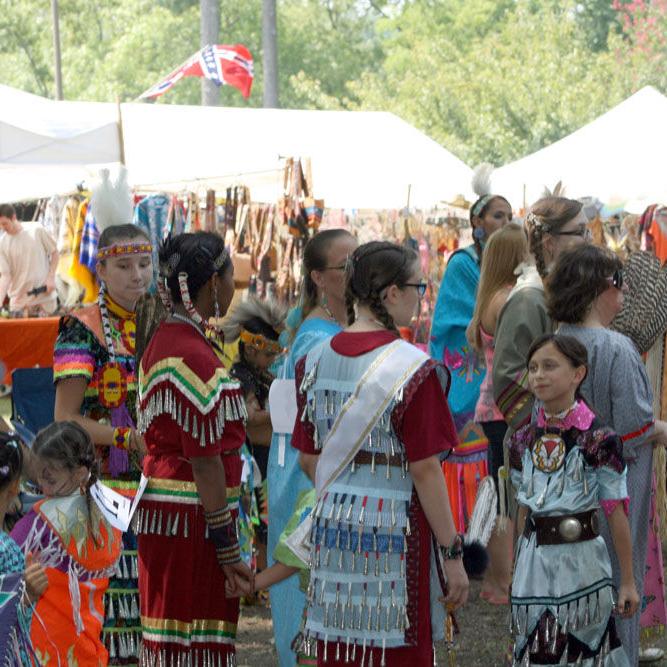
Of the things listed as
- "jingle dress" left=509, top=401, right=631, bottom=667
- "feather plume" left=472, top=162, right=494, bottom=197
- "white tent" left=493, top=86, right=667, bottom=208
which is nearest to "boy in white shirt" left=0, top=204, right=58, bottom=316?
"white tent" left=493, top=86, right=667, bottom=208

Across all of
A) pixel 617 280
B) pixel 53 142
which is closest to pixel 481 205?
pixel 617 280

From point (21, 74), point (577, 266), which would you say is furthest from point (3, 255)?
point (21, 74)

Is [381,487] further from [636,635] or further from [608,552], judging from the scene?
[636,635]

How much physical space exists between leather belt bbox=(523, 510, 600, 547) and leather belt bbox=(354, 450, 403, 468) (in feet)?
2.89

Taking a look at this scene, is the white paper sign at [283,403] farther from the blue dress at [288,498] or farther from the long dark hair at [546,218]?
the long dark hair at [546,218]

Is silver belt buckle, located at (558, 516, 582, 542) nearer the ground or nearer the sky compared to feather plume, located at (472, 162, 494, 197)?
nearer the ground

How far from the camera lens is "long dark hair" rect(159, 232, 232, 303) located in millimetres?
3439

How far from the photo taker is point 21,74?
1613 inches

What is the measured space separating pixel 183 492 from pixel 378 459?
0.58 metres

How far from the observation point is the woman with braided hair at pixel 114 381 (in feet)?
13.0

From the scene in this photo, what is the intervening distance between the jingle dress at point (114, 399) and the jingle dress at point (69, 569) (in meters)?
0.19

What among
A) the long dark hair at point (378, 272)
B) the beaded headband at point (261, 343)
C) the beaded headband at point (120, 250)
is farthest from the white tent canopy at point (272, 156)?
the long dark hair at point (378, 272)

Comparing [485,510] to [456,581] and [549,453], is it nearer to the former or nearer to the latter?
[549,453]

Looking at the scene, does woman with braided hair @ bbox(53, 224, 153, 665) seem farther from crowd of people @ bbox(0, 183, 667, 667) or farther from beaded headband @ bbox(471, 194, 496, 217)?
beaded headband @ bbox(471, 194, 496, 217)
